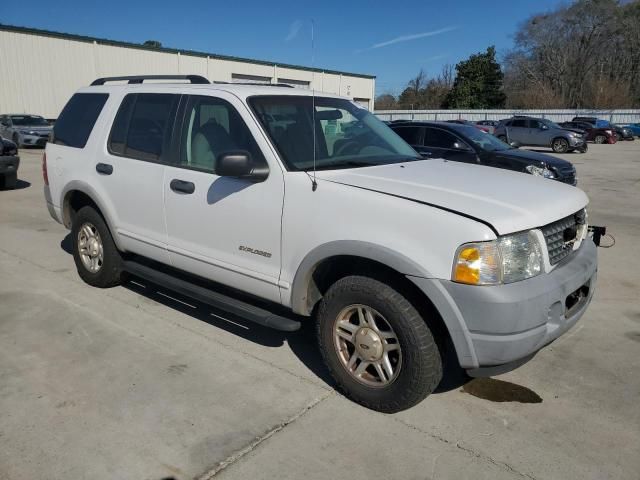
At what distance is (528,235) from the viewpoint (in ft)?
9.53

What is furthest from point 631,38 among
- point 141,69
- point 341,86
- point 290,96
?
point 290,96

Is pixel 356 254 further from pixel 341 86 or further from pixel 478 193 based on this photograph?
pixel 341 86

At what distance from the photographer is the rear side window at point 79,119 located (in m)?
5.07

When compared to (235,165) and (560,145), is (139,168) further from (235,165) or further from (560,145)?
(560,145)

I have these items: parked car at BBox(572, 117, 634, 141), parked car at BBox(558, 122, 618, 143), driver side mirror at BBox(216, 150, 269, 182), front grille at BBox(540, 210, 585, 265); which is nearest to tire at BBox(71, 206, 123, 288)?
driver side mirror at BBox(216, 150, 269, 182)

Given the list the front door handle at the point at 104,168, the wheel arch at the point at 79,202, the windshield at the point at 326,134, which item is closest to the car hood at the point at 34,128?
the wheel arch at the point at 79,202

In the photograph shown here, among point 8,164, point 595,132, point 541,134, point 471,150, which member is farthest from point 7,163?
point 595,132

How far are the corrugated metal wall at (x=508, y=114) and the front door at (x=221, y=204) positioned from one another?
46.1 m

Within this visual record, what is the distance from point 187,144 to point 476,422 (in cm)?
284

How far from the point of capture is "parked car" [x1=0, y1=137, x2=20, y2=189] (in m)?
11.2

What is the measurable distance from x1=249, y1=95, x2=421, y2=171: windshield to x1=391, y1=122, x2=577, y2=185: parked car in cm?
516

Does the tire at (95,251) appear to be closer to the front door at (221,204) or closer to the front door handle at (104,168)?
the front door handle at (104,168)

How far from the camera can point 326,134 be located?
157 inches

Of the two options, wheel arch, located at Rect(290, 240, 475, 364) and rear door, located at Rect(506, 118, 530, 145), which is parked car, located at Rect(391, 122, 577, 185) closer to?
wheel arch, located at Rect(290, 240, 475, 364)
